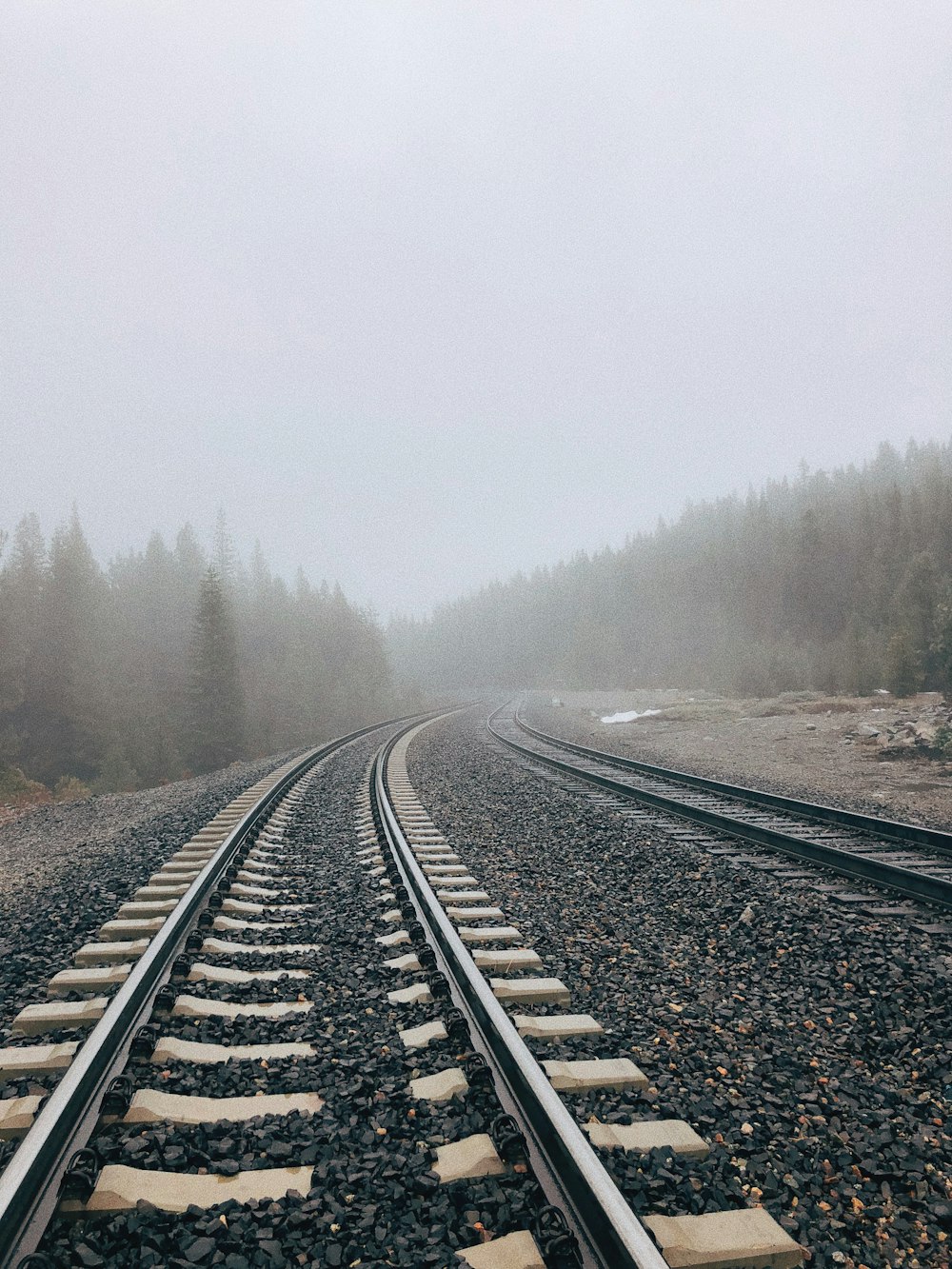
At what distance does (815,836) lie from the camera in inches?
276

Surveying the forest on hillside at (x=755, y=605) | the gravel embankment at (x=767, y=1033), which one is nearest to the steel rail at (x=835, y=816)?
the gravel embankment at (x=767, y=1033)

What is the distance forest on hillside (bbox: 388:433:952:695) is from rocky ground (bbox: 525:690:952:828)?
5.30 m

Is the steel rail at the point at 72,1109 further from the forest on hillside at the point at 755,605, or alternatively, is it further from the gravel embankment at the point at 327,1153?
the forest on hillside at the point at 755,605

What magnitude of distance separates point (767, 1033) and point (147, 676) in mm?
44117

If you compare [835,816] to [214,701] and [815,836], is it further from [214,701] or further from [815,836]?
[214,701]

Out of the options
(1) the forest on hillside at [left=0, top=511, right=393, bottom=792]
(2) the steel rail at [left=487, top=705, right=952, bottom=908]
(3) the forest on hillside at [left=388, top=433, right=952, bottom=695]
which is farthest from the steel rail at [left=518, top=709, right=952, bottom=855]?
(3) the forest on hillside at [left=388, top=433, right=952, bottom=695]

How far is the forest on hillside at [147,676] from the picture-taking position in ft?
102

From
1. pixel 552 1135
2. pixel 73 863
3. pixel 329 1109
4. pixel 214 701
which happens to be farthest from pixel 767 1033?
pixel 214 701

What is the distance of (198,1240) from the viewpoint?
1.86 meters

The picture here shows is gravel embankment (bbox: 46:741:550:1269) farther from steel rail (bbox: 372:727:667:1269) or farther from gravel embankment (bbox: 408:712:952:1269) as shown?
gravel embankment (bbox: 408:712:952:1269)

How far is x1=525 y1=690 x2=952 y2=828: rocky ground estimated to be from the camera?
10742 mm

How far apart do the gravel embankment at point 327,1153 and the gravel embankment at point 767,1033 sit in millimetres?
552

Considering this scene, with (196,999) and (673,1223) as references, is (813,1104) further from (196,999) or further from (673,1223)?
(196,999)

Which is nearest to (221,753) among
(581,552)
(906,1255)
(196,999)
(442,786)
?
(442,786)
